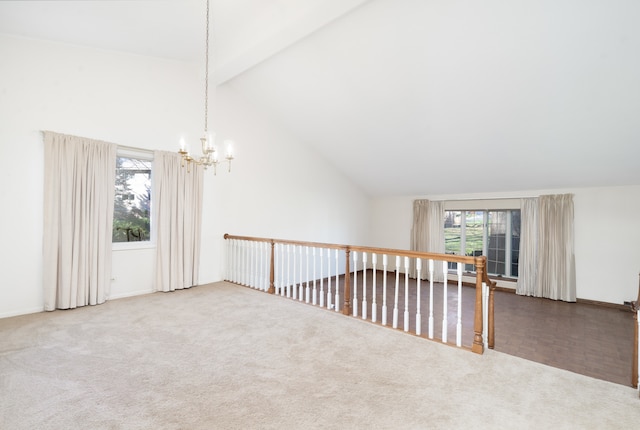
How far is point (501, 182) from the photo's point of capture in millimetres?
6336

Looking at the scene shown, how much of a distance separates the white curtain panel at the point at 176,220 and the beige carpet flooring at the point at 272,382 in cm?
149

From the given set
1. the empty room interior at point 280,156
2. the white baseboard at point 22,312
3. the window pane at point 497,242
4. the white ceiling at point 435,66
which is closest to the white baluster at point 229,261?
the empty room interior at point 280,156

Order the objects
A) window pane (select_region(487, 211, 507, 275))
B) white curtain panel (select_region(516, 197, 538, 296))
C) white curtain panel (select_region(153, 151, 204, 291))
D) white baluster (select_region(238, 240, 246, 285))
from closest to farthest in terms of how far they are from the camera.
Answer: white curtain panel (select_region(153, 151, 204, 291))
white baluster (select_region(238, 240, 246, 285))
white curtain panel (select_region(516, 197, 538, 296))
window pane (select_region(487, 211, 507, 275))

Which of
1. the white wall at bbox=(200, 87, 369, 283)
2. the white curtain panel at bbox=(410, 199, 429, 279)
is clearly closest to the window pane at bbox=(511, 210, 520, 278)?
the white curtain panel at bbox=(410, 199, 429, 279)

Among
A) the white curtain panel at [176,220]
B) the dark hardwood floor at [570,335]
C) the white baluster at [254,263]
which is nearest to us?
the dark hardwood floor at [570,335]

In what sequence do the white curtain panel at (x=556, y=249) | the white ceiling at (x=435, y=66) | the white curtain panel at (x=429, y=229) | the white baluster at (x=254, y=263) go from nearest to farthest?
the white ceiling at (x=435, y=66) < the white baluster at (x=254, y=263) < the white curtain panel at (x=556, y=249) < the white curtain panel at (x=429, y=229)

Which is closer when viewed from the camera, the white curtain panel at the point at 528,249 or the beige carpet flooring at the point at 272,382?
the beige carpet flooring at the point at 272,382

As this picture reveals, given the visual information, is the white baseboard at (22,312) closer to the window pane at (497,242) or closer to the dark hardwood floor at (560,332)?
the dark hardwood floor at (560,332)

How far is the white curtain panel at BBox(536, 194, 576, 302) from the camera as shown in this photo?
6.02 meters

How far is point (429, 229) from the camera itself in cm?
784

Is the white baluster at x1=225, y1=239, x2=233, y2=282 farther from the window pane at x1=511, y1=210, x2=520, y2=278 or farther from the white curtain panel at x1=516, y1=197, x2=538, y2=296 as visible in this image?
the window pane at x1=511, y1=210, x2=520, y2=278

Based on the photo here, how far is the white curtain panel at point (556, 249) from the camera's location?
237 inches

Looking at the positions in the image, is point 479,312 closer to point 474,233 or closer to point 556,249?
point 556,249

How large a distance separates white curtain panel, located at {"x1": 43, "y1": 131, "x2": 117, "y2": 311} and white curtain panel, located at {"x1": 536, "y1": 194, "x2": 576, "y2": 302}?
25.7 feet
